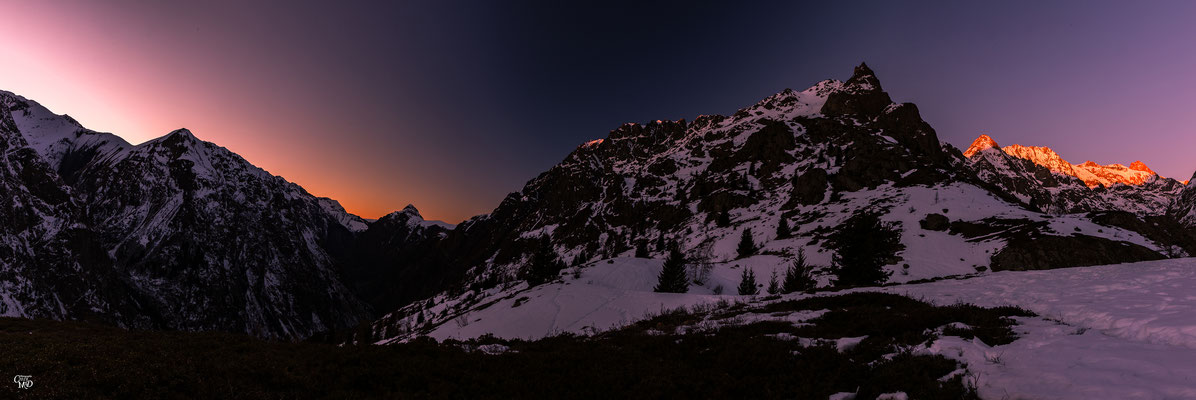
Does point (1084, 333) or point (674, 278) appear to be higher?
point (674, 278)

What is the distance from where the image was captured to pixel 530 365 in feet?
43.6

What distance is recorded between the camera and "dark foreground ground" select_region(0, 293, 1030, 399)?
30.7 feet

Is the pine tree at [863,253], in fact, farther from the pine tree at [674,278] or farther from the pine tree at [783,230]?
the pine tree at [783,230]

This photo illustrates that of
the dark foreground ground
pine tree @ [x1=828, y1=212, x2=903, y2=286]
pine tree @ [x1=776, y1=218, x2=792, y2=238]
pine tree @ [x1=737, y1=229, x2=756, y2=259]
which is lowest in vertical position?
the dark foreground ground

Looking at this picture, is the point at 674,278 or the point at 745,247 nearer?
the point at 674,278

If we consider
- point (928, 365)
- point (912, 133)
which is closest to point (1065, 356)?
point (928, 365)

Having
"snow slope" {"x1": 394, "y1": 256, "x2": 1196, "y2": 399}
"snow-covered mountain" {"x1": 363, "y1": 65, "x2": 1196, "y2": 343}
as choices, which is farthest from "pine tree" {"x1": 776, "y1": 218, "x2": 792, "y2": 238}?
"snow slope" {"x1": 394, "y1": 256, "x2": 1196, "y2": 399}

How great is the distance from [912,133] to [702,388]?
219 m

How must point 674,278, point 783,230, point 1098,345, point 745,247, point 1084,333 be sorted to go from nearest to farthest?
point 1098,345, point 1084,333, point 674,278, point 745,247, point 783,230

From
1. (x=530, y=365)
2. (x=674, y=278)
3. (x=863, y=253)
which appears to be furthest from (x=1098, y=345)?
(x=674, y=278)

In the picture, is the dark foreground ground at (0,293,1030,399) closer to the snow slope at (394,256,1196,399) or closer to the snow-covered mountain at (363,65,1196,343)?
the snow slope at (394,256,1196,399)

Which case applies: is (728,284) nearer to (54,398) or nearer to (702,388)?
(702,388)

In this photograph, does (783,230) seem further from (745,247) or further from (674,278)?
(674,278)

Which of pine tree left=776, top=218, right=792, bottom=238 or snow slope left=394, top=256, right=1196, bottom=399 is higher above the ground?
pine tree left=776, top=218, right=792, bottom=238
